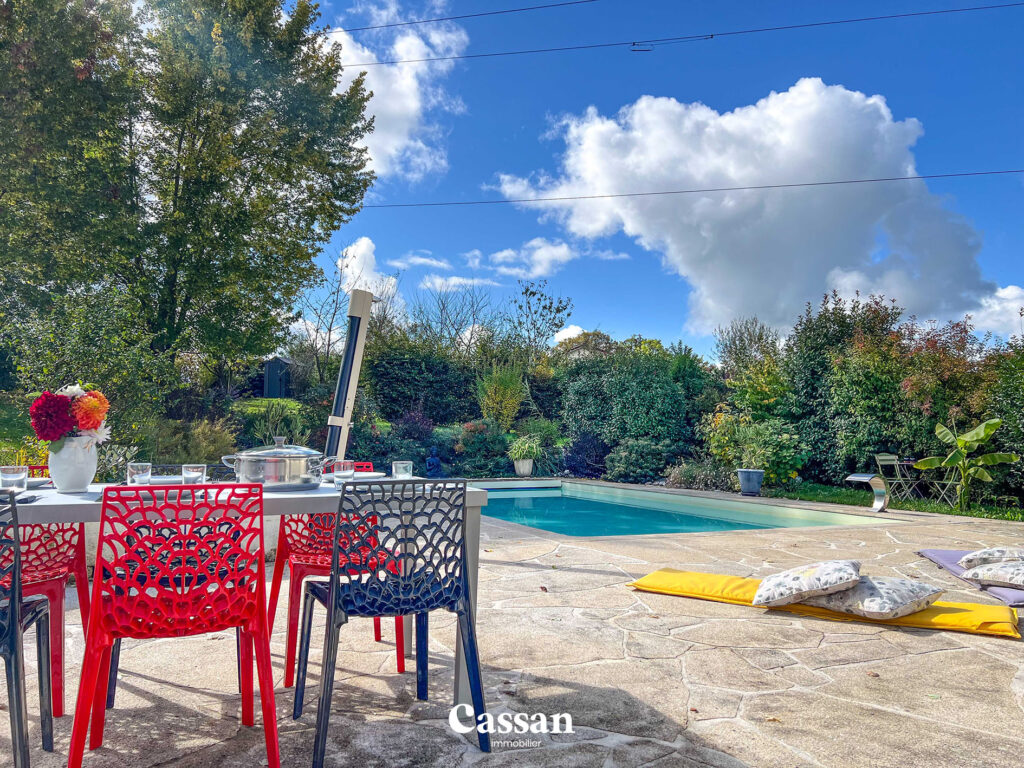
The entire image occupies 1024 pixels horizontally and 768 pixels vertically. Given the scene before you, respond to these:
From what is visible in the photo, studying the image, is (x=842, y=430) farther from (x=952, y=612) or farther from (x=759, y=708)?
(x=759, y=708)

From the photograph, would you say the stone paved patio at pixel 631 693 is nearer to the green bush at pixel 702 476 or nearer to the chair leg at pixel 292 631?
the chair leg at pixel 292 631

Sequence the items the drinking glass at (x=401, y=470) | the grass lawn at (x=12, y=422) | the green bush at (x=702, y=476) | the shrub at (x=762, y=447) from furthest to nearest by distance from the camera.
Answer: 1. the green bush at (x=702, y=476)
2. the shrub at (x=762, y=447)
3. the grass lawn at (x=12, y=422)
4. the drinking glass at (x=401, y=470)

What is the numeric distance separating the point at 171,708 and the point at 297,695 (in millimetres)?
503

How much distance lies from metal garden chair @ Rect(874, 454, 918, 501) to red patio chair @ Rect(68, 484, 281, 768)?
1029 cm

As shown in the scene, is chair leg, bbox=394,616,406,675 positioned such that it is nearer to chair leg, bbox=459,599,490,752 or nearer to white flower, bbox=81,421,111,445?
chair leg, bbox=459,599,490,752

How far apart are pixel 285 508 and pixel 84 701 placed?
2.51 feet

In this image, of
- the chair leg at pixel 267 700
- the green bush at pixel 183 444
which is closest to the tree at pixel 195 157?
the green bush at pixel 183 444

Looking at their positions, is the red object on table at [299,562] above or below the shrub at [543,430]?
below

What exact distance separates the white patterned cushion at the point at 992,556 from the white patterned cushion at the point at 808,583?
1.59 metres

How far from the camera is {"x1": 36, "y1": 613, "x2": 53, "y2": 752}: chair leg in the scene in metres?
2.13

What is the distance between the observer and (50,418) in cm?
241

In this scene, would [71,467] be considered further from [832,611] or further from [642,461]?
[642,461]

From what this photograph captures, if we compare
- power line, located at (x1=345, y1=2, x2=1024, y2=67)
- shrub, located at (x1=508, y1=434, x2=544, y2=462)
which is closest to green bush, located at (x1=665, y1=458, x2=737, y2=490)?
shrub, located at (x1=508, y1=434, x2=544, y2=462)

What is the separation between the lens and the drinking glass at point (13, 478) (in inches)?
94.4
